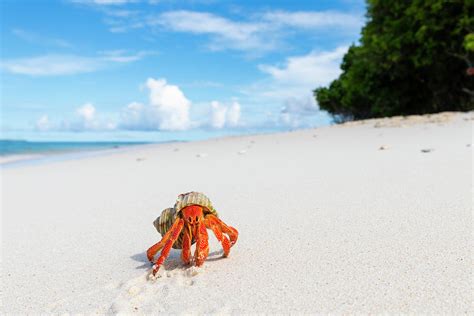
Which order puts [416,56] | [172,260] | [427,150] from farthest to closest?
[416,56]
[427,150]
[172,260]

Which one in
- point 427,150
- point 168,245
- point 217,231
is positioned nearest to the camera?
point 168,245

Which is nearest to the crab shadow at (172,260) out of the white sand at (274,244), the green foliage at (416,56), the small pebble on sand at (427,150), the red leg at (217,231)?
the white sand at (274,244)

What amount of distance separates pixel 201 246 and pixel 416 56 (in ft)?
60.7

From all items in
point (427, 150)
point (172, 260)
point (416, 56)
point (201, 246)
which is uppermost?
point (416, 56)

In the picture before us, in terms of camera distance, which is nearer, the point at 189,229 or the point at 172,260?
the point at 189,229

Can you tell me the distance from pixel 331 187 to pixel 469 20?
604 inches

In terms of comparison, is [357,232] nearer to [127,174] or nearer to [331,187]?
[331,187]

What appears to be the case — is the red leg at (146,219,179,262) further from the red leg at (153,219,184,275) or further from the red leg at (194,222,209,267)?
the red leg at (194,222,209,267)

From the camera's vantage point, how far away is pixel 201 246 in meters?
2.26

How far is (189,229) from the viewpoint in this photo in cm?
228

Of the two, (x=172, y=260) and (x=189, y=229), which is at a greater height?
(x=189, y=229)

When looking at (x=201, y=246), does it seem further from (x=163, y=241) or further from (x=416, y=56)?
(x=416, y=56)

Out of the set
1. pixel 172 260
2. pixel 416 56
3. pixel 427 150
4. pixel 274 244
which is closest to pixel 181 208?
pixel 172 260

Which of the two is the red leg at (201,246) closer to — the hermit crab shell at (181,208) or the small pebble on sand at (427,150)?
the hermit crab shell at (181,208)
